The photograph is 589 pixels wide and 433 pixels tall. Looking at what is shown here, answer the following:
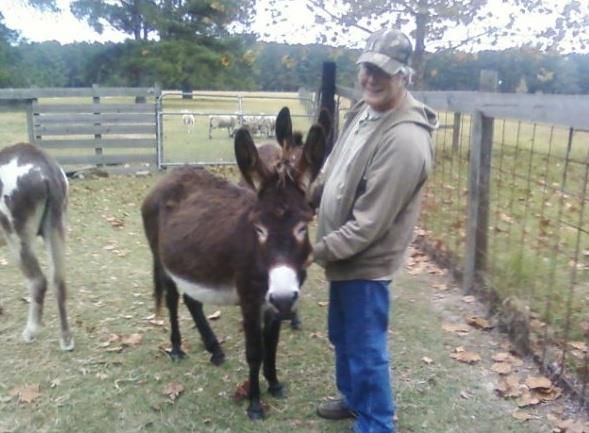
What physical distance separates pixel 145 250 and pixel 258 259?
407 cm

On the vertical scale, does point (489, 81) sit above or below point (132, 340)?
above

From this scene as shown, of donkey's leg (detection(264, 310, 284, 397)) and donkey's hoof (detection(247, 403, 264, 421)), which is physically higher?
donkey's leg (detection(264, 310, 284, 397))

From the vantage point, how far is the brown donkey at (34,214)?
4020 mm

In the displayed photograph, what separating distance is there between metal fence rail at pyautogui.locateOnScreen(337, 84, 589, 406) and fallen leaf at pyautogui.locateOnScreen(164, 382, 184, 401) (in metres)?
2.35

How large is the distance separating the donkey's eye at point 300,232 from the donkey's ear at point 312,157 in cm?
21

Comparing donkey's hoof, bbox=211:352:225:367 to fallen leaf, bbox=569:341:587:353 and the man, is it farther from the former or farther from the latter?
fallen leaf, bbox=569:341:587:353

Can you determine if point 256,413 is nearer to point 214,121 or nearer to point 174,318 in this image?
point 174,318

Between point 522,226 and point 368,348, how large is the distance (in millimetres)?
2851

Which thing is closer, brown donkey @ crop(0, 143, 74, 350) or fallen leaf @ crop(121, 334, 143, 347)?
brown donkey @ crop(0, 143, 74, 350)

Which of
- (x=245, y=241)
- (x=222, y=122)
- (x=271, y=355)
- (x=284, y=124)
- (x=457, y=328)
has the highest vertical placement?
(x=284, y=124)

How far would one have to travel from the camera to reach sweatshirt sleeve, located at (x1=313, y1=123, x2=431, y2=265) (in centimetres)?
254

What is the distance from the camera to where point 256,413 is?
11.0ft

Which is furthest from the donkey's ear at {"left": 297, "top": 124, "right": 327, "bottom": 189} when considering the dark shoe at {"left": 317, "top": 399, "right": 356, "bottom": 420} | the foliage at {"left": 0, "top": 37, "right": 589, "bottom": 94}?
the foliage at {"left": 0, "top": 37, "right": 589, "bottom": 94}

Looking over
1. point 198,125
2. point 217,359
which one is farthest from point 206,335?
point 198,125
